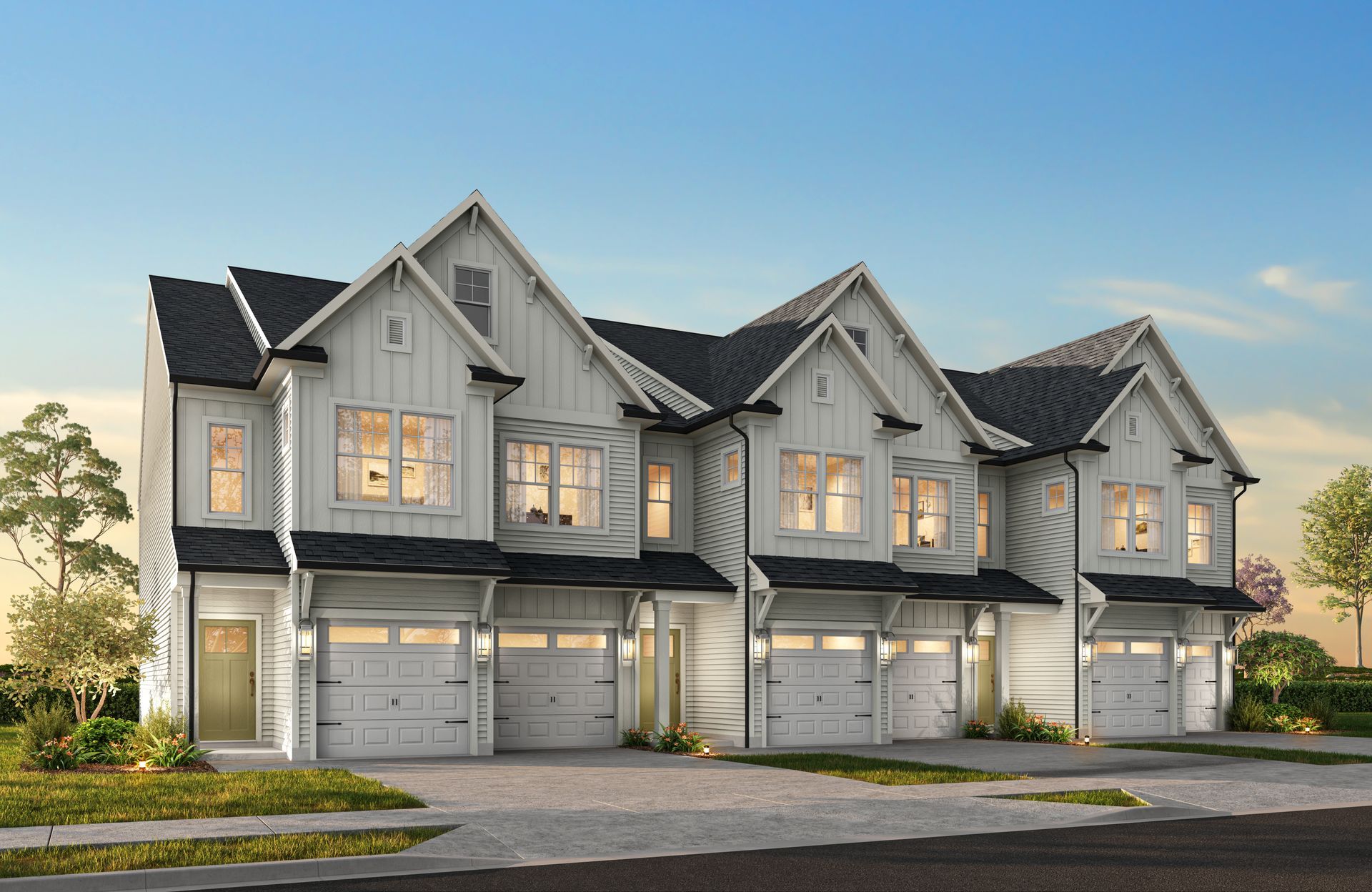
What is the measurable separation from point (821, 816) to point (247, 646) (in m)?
12.9

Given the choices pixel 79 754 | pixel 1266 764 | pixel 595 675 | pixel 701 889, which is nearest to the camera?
pixel 701 889

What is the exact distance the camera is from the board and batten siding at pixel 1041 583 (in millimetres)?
29188

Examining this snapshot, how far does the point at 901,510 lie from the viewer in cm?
2861

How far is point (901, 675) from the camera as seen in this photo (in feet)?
93.1

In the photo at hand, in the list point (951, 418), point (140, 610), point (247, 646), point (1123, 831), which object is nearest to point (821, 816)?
point (1123, 831)

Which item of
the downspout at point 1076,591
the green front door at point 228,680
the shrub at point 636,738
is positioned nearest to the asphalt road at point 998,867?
the shrub at point 636,738

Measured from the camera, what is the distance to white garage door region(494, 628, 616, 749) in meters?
24.0

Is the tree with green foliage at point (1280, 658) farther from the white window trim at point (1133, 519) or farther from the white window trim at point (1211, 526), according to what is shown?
the white window trim at point (1133, 519)

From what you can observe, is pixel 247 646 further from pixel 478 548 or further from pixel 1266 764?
pixel 1266 764

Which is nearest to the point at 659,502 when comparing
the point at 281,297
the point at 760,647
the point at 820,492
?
the point at 820,492

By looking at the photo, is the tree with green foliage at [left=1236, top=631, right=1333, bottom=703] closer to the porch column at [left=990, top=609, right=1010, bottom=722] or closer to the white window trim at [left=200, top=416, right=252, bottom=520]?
the porch column at [left=990, top=609, right=1010, bottom=722]

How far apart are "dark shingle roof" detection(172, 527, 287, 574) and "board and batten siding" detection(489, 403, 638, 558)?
164 inches

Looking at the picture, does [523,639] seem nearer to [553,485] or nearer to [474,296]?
[553,485]

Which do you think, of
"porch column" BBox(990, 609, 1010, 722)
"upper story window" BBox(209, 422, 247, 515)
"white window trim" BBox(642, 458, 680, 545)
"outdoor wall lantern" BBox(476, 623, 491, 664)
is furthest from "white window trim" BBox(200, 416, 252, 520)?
"porch column" BBox(990, 609, 1010, 722)
